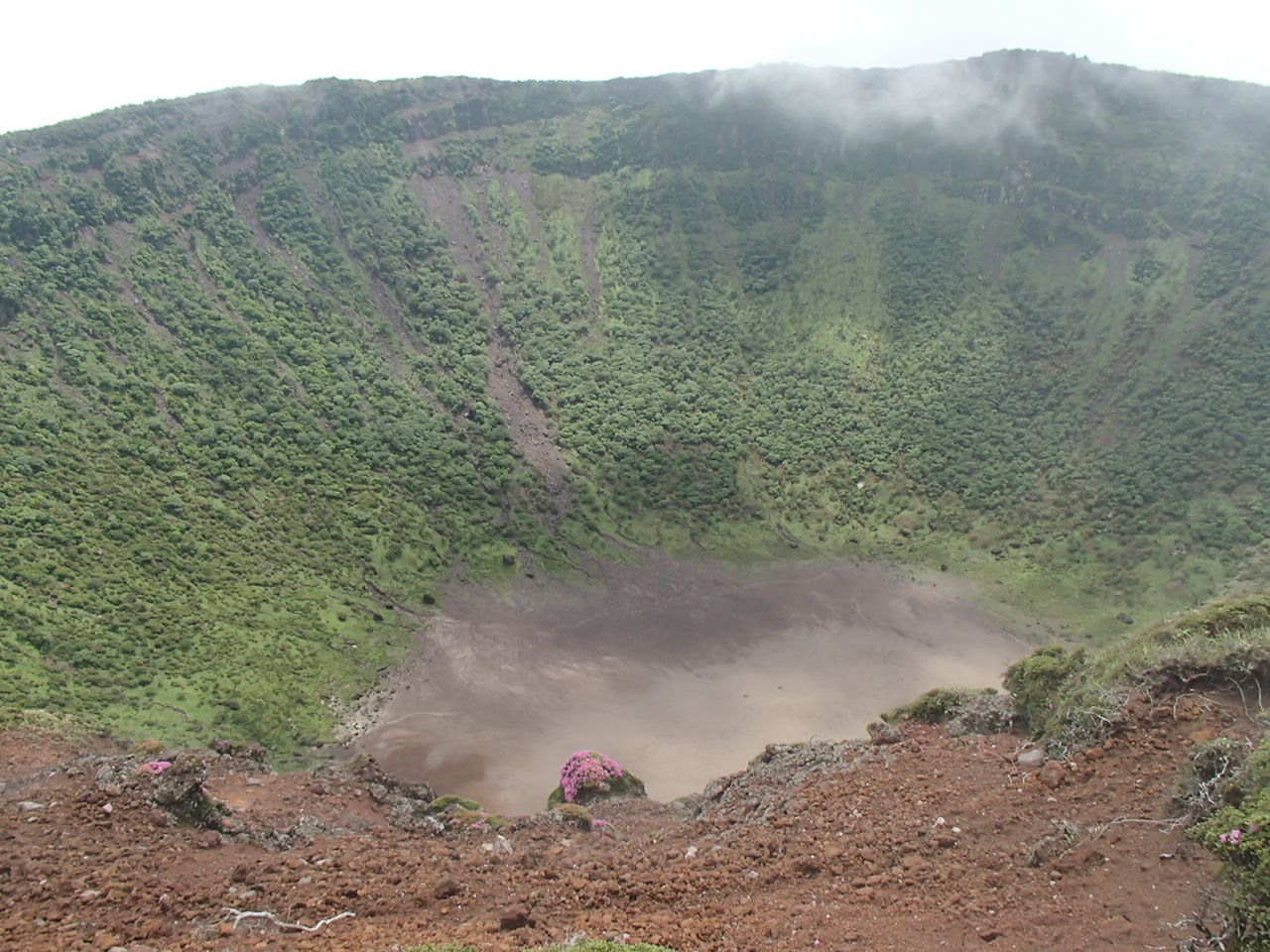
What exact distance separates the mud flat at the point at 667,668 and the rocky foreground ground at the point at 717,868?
25556mm

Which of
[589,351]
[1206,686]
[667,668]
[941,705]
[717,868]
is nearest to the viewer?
[1206,686]

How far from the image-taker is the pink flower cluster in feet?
116

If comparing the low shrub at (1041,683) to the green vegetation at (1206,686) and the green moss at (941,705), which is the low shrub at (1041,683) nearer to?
the green vegetation at (1206,686)

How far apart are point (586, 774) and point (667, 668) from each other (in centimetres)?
2641

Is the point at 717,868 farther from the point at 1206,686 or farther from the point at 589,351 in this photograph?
the point at 589,351

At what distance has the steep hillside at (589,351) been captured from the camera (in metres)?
61.1

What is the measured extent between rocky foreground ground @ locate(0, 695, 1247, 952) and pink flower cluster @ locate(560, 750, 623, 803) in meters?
12.1

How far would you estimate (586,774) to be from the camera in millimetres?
35625

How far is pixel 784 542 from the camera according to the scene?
8400 cm

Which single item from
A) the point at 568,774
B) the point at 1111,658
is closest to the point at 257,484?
the point at 568,774

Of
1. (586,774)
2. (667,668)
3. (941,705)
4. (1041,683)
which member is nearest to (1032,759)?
(1041,683)

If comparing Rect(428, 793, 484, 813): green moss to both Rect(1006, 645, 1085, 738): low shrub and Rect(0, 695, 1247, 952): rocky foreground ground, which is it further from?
Rect(1006, 645, 1085, 738): low shrub

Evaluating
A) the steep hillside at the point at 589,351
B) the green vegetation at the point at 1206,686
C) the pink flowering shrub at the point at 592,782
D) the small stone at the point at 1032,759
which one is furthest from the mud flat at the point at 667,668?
→ the small stone at the point at 1032,759

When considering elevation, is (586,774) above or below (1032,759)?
above
